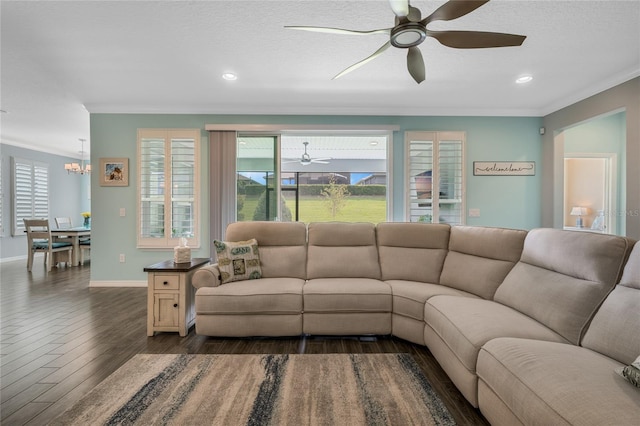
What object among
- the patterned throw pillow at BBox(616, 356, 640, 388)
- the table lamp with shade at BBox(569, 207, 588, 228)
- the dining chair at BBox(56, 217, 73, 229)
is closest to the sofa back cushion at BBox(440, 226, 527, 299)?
the patterned throw pillow at BBox(616, 356, 640, 388)

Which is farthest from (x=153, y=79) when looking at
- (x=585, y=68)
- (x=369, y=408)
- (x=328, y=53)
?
(x=585, y=68)

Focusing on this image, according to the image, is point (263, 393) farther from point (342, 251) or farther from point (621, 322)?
point (621, 322)

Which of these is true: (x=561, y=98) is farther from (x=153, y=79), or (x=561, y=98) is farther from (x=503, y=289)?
(x=153, y=79)

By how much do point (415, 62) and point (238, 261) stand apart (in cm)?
228

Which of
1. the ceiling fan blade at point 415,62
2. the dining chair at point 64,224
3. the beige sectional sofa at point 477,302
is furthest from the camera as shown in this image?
the dining chair at point 64,224

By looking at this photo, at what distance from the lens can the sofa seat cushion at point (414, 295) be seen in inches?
96.3

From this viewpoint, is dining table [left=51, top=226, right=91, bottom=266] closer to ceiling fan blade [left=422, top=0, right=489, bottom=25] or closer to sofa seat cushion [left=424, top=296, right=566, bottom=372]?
sofa seat cushion [left=424, top=296, right=566, bottom=372]

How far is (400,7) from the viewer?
5.31 ft

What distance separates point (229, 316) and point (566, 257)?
250 cm

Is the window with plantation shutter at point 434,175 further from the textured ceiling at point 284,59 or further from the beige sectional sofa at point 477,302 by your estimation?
the beige sectional sofa at point 477,302

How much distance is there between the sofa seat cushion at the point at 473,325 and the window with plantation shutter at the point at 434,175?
2335 millimetres

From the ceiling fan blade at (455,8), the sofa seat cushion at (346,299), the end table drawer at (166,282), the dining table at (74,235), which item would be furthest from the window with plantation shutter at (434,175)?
the dining table at (74,235)

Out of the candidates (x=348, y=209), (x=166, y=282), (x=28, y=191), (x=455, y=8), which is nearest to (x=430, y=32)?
(x=455, y=8)

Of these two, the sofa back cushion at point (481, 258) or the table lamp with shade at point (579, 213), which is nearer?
the sofa back cushion at point (481, 258)
